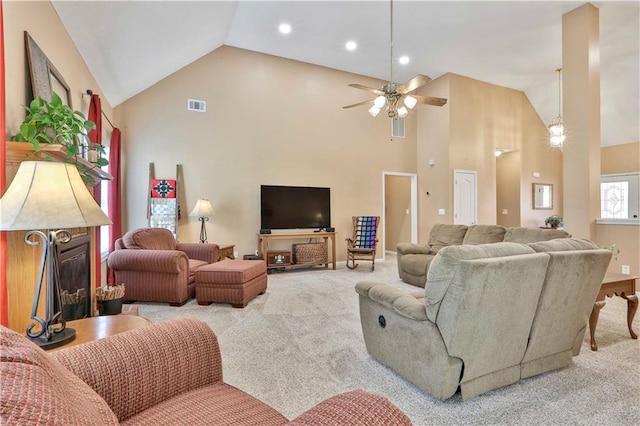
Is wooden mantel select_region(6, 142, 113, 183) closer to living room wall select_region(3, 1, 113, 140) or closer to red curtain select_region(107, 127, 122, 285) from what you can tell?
living room wall select_region(3, 1, 113, 140)

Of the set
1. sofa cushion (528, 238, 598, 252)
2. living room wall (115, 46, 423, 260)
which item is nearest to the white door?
living room wall (115, 46, 423, 260)

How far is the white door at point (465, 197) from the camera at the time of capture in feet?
21.8

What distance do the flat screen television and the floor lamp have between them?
4.23m

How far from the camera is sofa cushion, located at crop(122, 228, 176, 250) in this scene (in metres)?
3.76

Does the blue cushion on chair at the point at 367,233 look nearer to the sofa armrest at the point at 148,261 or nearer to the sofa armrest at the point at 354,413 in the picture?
the sofa armrest at the point at 148,261

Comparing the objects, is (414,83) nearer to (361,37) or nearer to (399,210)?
(361,37)

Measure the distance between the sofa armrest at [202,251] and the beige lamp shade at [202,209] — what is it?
24.5 inches

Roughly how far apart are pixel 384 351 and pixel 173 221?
4.13 meters

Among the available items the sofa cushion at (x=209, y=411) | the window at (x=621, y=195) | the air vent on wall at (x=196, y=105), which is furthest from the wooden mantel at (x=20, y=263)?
the window at (x=621, y=195)

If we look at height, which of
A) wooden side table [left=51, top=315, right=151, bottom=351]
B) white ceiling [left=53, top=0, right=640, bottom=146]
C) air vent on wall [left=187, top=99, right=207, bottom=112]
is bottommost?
wooden side table [left=51, top=315, right=151, bottom=351]

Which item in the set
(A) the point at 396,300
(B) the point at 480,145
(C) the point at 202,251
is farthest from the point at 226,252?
(B) the point at 480,145

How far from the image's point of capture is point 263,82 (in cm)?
593

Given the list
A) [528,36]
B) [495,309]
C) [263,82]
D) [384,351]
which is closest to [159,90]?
[263,82]

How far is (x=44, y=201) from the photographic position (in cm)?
128
